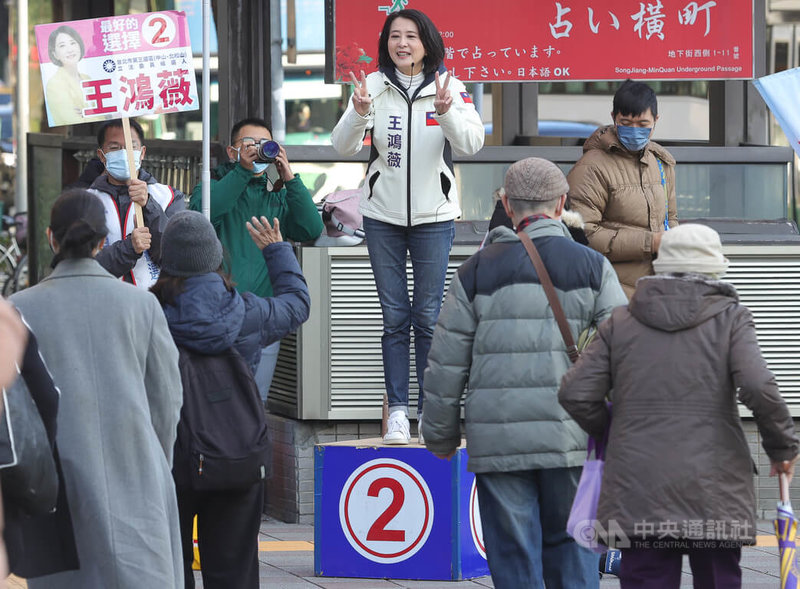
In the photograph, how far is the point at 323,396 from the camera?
28.7 ft

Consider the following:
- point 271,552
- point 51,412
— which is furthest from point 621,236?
point 51,412

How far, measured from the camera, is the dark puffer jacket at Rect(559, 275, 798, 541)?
473 centimetres

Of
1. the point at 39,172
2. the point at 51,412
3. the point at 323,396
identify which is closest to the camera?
the point at 51,412

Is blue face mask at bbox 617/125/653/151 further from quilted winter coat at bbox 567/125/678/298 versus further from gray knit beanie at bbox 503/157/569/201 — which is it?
gray knit beanie at bbox 503/157/569/201

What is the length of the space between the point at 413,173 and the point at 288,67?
7.21 feet

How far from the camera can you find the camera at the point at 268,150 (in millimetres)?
7332

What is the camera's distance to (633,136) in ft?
24.7

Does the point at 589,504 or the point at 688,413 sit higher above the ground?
the point at 688,413

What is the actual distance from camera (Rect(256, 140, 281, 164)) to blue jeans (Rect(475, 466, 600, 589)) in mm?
2479

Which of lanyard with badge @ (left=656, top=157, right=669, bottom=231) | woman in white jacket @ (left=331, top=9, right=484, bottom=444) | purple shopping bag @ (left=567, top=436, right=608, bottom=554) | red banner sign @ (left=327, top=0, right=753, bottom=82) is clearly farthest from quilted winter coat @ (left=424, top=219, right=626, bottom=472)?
red banner sign @ (left=327, top=0, right=753, bottom=82)

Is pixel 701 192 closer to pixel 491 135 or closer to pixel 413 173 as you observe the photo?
pixel 491 135

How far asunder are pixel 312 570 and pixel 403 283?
1493mm

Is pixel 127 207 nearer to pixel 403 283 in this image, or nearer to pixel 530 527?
pixel 403 283

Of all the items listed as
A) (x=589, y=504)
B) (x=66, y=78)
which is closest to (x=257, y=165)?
(x=66, y=78)
